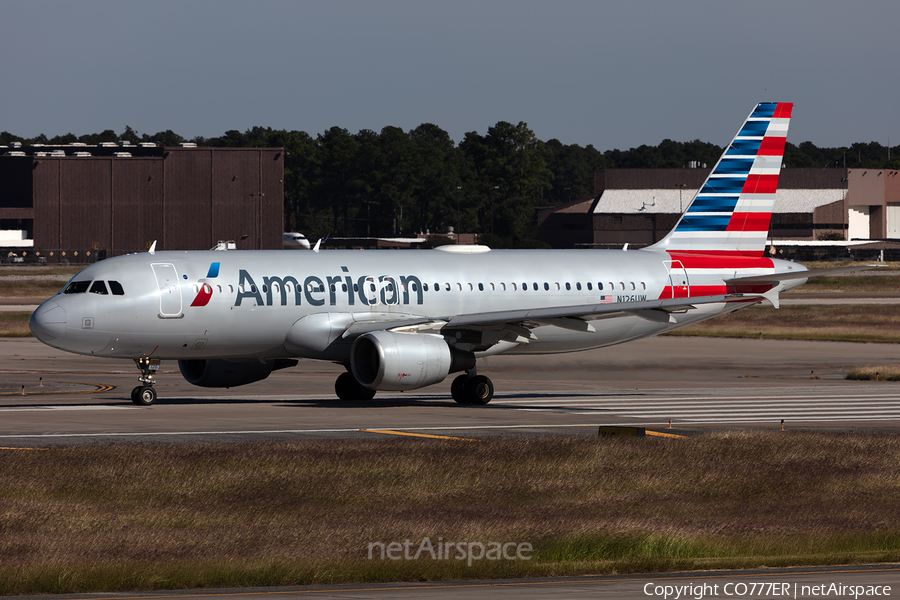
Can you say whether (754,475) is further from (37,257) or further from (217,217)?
(37,257)

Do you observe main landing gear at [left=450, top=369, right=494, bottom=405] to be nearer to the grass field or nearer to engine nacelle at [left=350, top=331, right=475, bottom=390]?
engine nacelle at [left=350, top=331, right=475, bottom=390]

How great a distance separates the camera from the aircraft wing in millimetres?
37031

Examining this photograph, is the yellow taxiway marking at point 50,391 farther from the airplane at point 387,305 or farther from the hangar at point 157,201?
the hangar at point 157,201

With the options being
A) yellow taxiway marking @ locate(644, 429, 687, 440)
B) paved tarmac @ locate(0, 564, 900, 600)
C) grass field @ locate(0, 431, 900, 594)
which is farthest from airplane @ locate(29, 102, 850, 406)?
paved tarmac @ locate(0, 564, 900, 600)

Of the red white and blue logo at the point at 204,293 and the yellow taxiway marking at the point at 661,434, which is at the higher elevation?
the red white and blue logo at the point at 204,293

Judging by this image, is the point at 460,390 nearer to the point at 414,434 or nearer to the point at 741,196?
the point at 414,434

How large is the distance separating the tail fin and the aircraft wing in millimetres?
7914

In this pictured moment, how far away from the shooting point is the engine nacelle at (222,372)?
39000 mm

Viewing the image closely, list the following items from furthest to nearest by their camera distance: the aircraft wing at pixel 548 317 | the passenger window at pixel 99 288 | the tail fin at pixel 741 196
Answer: the tail fin at pixel 741 196 → the aircraft wing at pixel 548 317 → the passenger window at pixel 99 288

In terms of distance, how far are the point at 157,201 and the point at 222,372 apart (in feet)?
501

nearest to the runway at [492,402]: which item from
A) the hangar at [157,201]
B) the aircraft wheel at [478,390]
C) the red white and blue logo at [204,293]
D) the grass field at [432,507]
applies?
the aircraft wheel at [478,390]

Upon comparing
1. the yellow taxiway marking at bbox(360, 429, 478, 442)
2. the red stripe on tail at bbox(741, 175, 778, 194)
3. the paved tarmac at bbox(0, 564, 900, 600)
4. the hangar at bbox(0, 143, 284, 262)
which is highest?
the hangar at bbox(0, 143, 284, 262)

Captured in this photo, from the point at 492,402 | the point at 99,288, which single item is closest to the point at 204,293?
the point at 99,288

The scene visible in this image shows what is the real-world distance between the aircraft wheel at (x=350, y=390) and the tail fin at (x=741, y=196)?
13.2 m
